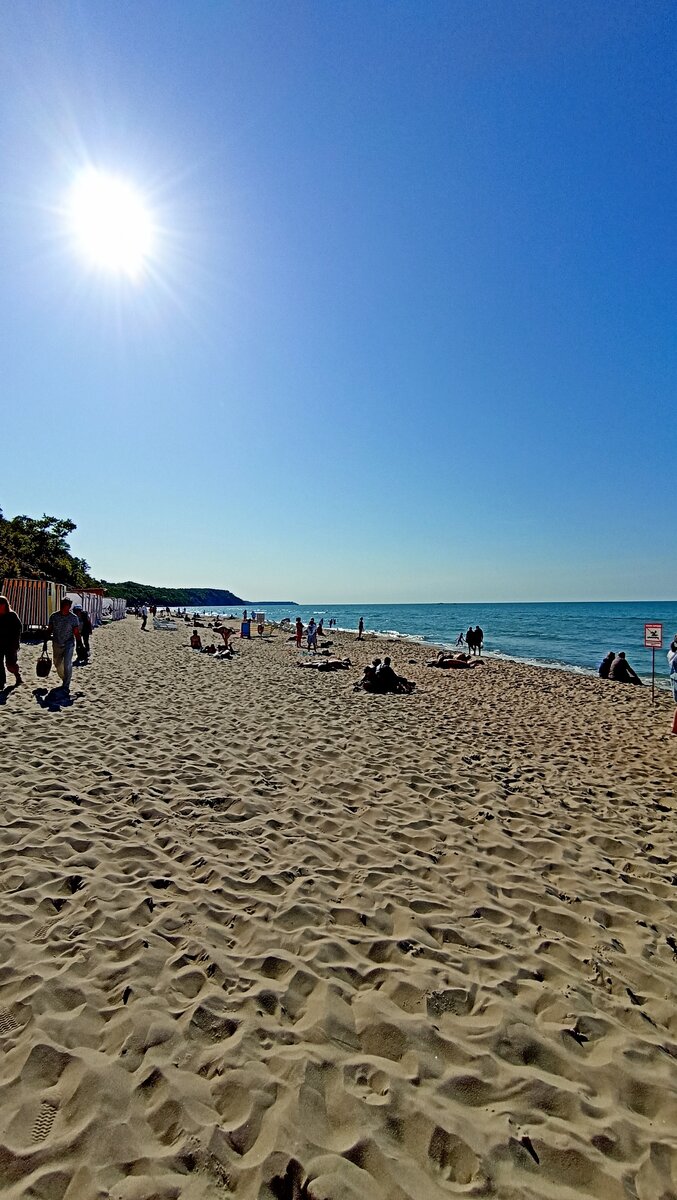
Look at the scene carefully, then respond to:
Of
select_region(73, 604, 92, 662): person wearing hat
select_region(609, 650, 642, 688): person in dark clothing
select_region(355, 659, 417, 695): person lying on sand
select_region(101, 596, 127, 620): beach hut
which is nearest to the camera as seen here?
select_region(355, 659, 417, 695): person lying on sand

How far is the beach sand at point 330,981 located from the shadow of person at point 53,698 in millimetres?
2694

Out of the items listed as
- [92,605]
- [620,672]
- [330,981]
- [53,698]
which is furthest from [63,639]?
[92,605]

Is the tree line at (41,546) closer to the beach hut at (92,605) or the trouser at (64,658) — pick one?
the beach hut at (92,605)

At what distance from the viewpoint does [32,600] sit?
20.1m

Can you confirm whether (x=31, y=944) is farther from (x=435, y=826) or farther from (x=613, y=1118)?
(x=435, y=826)

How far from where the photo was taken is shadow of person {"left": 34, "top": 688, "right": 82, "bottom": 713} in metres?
9.47

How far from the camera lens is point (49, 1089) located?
2.23 metres

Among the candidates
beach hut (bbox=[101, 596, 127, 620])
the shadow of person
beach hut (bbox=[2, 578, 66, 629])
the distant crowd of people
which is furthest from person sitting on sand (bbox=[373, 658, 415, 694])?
beach hut (bbox=[101, 596, 127, 620])

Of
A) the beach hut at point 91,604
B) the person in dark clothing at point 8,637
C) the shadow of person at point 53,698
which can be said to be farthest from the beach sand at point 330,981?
the beach hut at point 91,604

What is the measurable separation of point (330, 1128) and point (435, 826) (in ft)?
10.7

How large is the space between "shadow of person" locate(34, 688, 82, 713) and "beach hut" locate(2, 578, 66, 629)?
10217 mm

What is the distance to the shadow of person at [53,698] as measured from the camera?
373 inches

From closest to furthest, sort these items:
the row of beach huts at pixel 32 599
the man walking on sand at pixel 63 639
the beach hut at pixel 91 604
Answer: the man walking on sand at pixel 63 639 < the row of beach huts at pixel 32 599 < the beach hut at pixel 91 604

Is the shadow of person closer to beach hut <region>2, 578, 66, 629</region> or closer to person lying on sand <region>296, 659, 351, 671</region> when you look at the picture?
person lying on sand <region>296, 659, 351, 671</region>
